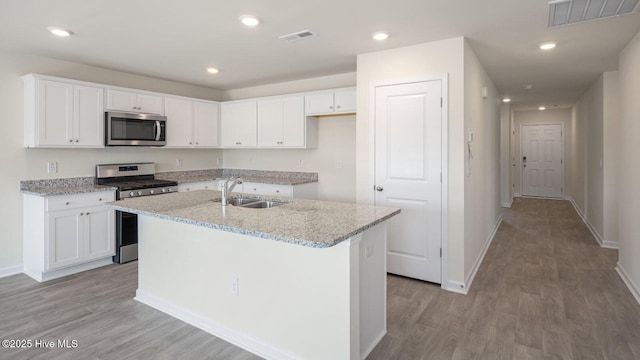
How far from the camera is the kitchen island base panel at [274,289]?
78.2 inches

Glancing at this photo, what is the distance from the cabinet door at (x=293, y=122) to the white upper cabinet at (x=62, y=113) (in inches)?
89.4

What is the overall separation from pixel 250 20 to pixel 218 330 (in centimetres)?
236

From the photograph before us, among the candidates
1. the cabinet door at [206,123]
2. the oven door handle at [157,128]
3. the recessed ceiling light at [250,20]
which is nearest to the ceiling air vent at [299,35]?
the recessed ceiling light at [250,20]

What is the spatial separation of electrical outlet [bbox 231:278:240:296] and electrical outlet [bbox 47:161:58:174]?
3.04 meters

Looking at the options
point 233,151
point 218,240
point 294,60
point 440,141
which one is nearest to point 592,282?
point 440,141

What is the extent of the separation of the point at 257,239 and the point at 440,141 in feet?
6.55

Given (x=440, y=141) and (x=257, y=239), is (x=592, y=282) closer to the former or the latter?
(x=440, y=141)

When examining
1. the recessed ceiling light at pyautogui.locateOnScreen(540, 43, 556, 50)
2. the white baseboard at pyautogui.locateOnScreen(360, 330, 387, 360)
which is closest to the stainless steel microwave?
the white baseboard at pyautogui.locateOnScreen(360, 330, 387, 360)

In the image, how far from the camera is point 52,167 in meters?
4.04

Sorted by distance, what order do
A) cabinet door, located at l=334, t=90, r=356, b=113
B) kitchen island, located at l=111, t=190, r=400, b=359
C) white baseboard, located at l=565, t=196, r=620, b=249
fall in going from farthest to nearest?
white baseboard, located at l=565, t=196, r=620, b=249, cabinet door, located at l=334, t=90, r=356, b=113, kitchen island, located at l=111, t=190, r=400, b=359

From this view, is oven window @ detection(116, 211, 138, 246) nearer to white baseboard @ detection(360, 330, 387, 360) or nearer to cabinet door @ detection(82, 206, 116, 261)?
cabinet door @ detection(82, 206, 116, 261)

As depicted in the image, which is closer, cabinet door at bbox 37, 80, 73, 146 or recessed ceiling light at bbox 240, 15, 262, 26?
recessed ceiling light at bbox 240, 15, 262, 26

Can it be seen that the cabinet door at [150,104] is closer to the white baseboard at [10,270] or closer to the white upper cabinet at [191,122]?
the white upper cabinet at [191,122]

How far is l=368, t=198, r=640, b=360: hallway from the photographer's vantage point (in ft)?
7.64
